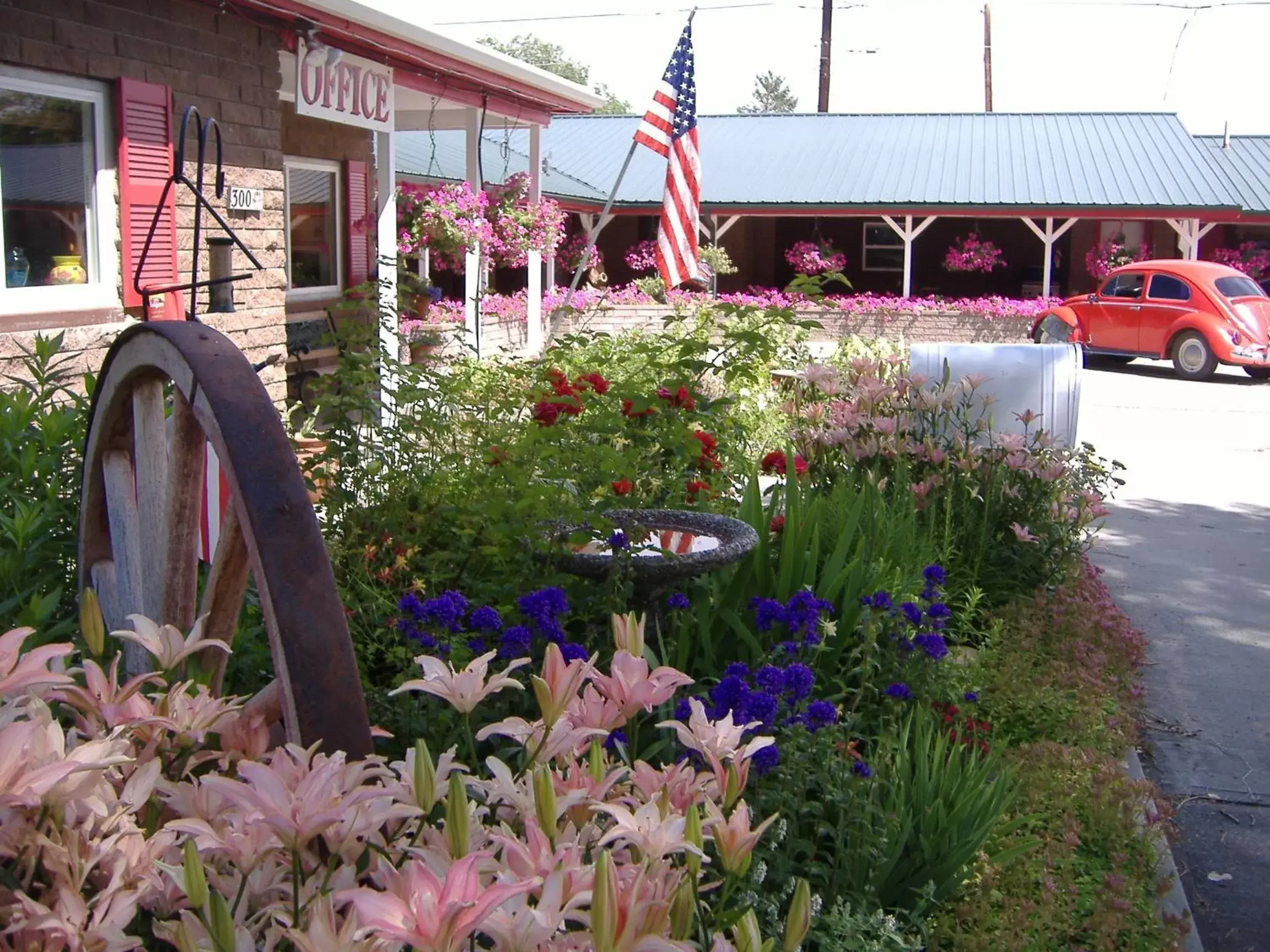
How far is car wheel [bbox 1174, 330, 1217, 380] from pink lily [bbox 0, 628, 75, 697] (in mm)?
20546

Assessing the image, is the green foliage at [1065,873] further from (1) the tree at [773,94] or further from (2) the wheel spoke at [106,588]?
(1) the tree at [773,94]

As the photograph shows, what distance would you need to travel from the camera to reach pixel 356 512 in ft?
13.3

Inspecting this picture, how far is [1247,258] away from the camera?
89.0 ft

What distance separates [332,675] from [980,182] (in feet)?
87.8

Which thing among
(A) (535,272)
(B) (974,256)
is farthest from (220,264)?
(B) (974,256)

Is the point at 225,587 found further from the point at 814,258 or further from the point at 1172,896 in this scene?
the point at 814,258

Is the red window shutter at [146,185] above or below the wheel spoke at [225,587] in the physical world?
above

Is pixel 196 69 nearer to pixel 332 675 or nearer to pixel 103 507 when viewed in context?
pixel 103 507

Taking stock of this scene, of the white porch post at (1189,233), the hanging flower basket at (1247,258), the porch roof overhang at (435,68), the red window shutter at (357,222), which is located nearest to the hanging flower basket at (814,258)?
the white porch post at (1189,233)

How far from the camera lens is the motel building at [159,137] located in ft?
22.2

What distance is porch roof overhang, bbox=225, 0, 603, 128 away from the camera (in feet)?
27.5

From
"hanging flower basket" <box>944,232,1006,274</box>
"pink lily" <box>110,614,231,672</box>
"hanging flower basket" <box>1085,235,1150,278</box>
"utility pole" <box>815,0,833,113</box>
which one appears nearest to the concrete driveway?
"pink lily" <box>110,614,231,672</box>

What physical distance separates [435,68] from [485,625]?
8.99m

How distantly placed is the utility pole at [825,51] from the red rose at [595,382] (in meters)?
33.9
